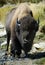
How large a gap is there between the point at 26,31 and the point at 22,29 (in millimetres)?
179

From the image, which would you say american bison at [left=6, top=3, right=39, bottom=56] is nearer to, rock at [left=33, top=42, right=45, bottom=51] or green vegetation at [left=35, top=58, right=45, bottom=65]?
green vegetation at [left=35, top=58, right=45, bottom=65]

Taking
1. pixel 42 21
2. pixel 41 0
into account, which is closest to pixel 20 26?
pixel 42 21

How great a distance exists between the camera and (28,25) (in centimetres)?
1097

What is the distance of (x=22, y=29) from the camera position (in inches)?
436

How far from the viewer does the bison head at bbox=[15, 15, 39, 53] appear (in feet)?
35.6

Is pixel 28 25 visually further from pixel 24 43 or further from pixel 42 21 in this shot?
pixel 42 21

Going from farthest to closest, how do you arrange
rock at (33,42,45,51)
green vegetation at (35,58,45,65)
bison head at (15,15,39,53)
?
1. rock at (33,42,45,51)
2. bison head at (15,15,39,53)
3. green vegetation at (35,58,45,65)

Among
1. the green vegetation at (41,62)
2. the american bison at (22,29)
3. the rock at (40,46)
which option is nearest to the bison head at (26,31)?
the american bison at (22,29)

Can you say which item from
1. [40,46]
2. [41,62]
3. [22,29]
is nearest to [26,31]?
[22,29]

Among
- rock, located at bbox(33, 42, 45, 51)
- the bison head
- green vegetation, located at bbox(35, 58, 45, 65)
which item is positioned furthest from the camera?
rock, located at bbox(33, 42, 45, 51)

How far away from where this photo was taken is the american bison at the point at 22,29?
1095cm

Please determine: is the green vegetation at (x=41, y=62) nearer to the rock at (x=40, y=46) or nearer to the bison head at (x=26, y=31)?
the bison head at (x=26, y=31)

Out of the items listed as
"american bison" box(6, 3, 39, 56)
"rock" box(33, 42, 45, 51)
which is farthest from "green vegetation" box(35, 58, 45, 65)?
"rock" box(33, 42, 45, 51)

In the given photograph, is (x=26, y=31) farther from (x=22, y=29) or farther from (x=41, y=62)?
(x=41, y=62)
